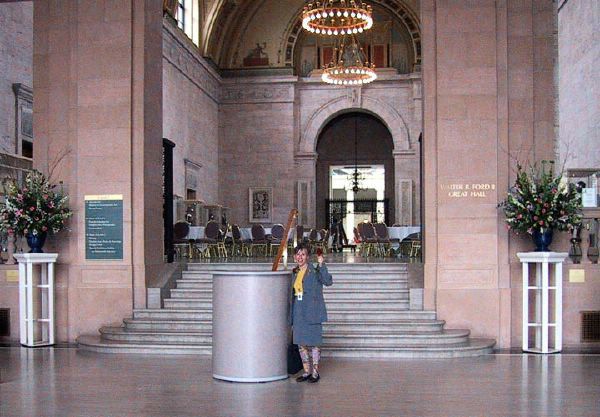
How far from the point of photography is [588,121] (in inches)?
776

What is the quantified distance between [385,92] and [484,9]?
17395 mm

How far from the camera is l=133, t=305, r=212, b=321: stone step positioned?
10703 mm

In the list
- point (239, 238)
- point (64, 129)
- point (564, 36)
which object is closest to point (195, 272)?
point (64, 129)

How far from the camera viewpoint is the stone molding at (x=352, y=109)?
91.6 feet

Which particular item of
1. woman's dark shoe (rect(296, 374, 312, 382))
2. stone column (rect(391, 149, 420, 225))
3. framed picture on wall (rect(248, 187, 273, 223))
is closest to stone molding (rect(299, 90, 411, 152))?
stone column (rect(391, 149, 420, 225))

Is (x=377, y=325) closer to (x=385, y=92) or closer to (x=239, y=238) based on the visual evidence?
(x=239, y=238)

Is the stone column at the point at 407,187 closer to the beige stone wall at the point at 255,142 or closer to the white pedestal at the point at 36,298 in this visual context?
the beige stone wall at the point at 255,142

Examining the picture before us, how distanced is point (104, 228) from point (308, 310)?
454cm

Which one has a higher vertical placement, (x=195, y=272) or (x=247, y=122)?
(x=247, y=122)

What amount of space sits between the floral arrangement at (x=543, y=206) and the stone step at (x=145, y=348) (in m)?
4.25

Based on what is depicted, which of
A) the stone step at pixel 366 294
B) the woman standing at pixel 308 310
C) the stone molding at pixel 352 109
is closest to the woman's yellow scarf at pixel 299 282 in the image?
the woman standing at pixel 308 310

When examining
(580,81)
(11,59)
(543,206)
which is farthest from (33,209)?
(580,81)

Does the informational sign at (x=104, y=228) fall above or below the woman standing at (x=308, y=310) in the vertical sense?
above

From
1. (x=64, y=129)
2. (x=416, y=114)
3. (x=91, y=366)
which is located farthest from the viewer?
(x=416, y=114)
